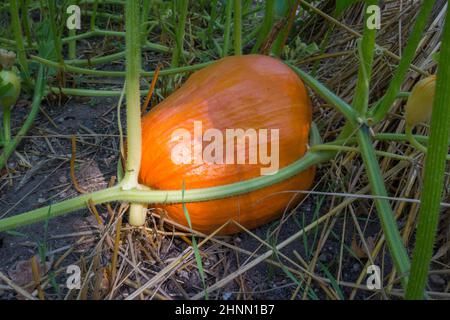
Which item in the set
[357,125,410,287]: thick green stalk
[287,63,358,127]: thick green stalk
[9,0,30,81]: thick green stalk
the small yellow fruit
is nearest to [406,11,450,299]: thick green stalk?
[357,125,410,287]: thick green stalk

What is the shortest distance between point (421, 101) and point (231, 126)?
33 cm

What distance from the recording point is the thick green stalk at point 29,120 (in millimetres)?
1111

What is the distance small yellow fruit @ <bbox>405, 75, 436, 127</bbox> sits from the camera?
30.7 inches

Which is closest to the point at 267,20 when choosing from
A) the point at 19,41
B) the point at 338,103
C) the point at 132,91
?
the point at 338,103

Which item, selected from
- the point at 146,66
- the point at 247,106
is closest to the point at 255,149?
the point at 247,106

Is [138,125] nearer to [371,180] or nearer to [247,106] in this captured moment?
[247,106]

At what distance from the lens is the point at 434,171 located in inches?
22.6

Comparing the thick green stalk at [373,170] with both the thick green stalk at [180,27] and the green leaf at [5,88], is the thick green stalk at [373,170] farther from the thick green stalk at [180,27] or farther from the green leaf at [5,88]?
the green leaf at [5,88]

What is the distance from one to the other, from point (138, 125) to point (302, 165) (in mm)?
304

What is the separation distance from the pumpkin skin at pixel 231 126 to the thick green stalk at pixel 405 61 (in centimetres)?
17

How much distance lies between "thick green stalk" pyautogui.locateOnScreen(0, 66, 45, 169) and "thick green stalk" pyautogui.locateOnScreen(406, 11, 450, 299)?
83 centimetres

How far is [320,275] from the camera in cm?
91

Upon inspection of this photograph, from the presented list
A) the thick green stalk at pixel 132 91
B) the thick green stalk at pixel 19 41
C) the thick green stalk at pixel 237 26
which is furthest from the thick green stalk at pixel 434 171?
the thick green stalk at pixel 19 41

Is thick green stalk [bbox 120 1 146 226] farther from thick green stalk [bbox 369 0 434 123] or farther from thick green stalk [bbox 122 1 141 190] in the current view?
thick green stalk [bbox 369 0 434 123]
